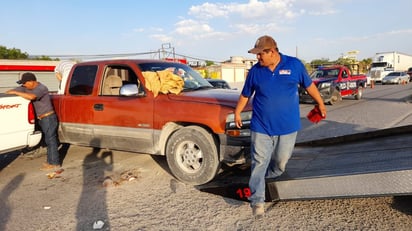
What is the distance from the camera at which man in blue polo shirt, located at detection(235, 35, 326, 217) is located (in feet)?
11.1

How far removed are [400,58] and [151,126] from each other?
53.3 metres

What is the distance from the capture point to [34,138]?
556 centimetres

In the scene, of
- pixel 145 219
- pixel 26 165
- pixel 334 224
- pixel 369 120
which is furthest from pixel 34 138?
pixel 369 120

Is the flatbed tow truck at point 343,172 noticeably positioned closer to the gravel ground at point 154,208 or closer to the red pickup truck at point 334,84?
the gravel ground at point 154,208

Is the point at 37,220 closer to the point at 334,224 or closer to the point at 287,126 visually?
the point at 287,126

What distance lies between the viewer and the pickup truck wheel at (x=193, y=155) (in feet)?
14.7

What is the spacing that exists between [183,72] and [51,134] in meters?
2.51

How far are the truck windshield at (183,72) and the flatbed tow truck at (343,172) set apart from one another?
4.87ft

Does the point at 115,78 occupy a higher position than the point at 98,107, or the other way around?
the point at 115,78

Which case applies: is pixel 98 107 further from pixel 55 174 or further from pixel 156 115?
pixel 55 174

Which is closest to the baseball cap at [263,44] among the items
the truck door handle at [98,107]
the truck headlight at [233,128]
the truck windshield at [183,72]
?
the truck headlight at [233,128]

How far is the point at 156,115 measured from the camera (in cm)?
488

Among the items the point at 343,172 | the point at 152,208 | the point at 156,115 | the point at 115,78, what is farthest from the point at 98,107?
the point at 343,172

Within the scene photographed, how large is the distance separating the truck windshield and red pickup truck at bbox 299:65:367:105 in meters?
9.91
